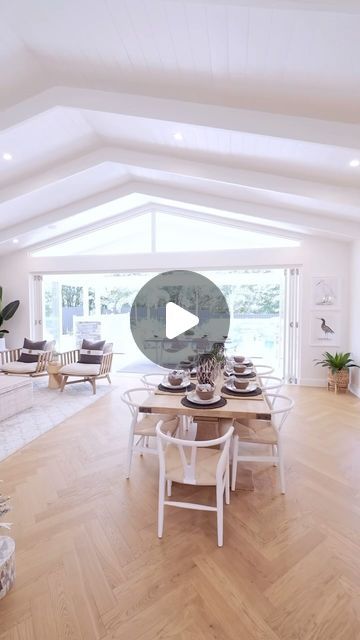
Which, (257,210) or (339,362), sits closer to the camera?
(257,210)

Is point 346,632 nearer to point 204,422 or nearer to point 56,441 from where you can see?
point 204,422

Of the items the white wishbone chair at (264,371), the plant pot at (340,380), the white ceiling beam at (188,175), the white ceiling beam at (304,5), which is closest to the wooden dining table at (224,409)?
the white wishbone chair at (264,371)

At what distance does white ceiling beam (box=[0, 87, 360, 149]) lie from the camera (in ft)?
8.93

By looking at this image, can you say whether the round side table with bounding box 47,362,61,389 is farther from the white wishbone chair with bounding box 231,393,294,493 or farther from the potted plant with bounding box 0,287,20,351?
the white wishbone chair with bounding box 231,393,294,493

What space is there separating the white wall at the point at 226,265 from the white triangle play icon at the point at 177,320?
1.18 m

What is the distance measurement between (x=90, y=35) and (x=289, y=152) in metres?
2.03

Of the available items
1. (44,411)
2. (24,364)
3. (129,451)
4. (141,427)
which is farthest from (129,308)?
(129,451)

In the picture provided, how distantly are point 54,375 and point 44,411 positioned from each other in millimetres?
1334

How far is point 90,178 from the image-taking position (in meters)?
5.11

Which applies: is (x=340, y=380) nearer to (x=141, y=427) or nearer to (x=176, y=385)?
(x=176, y=385)

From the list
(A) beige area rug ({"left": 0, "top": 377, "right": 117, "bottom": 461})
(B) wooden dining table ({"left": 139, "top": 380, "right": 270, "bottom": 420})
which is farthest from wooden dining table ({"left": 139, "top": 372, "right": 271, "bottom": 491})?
(A) beige area rug ({"left": 0, "top": 377, "right": 117, "bottom": 461})

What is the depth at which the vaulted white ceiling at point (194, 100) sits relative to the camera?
2.02 m
